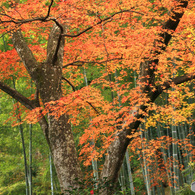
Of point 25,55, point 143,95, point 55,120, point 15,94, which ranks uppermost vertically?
point 25,55

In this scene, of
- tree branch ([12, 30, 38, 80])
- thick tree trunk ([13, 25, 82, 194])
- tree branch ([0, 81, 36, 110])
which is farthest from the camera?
tree branch ([12, 30, 38, 80])

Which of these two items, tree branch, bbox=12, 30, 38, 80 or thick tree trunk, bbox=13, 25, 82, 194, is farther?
tree branch, bbox=12, 30, 38, 80

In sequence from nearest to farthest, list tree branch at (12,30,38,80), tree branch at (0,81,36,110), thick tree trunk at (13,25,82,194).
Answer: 1. thick tree trunk at (13,25,82,194)
2. tree branch at (0,81,36,110)
3. tree branch at (12,30,38,80)

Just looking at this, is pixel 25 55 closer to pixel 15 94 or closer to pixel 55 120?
pixel 15 94

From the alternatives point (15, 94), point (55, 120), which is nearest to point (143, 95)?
point (55, 120)

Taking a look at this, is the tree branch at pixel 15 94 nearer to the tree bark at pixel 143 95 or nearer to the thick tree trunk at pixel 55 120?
the thick tree trunk at pixel 55 120

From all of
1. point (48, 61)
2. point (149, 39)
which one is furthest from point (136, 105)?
point (48, 61)

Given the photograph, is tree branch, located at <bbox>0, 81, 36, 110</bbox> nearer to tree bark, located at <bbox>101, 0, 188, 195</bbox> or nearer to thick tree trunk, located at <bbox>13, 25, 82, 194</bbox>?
thick tree trunk, located at <bbox>13, 25, 82, 194</bbox>

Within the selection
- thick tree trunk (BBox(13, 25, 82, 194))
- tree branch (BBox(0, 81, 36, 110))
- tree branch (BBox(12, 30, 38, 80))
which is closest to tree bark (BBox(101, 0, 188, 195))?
thick tree trunk (BBox(13, 25, 82, 194))

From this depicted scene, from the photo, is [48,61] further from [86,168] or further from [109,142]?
[86,168]

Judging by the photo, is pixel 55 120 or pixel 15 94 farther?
pixel 15 94

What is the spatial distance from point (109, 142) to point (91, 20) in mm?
2509

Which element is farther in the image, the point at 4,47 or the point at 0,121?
the point at 0,121

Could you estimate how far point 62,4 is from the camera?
464 centimetres
